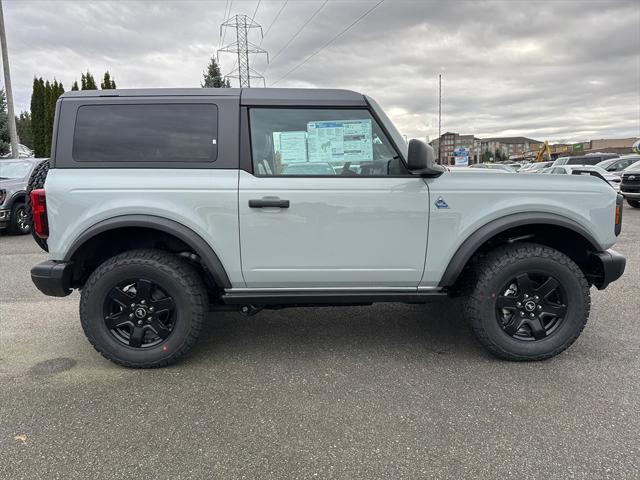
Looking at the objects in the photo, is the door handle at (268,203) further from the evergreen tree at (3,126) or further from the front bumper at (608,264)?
the evergreen tree at (3,126)

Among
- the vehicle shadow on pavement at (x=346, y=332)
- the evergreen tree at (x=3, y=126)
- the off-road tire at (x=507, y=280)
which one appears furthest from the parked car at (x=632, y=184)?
the evergreen tree at (x=3, y=126)

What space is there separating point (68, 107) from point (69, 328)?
207 cm

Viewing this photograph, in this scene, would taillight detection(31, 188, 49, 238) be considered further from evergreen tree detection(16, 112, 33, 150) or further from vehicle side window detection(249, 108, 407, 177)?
evergreen tree detection(16, 112, 33, 150)

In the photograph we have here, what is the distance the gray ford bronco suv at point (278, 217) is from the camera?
3152mm

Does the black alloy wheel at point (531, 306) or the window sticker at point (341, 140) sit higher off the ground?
the window sticker at point (341, 140)

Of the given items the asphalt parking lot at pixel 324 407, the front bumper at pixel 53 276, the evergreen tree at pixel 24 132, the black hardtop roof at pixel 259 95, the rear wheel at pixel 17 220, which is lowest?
the asphalt parking lot at pixel 324 407

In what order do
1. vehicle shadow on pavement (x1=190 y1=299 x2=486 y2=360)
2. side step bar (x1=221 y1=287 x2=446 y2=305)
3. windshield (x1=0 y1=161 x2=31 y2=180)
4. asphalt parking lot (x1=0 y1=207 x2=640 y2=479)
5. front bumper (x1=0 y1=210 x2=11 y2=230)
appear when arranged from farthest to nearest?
windshield (x1=0 y1=161 x2=31 y2=180) → front bumper (x1=0 y1=210 x2=11 y2=230) → vehicle shadow on pavement (x1=190 y1=299 x2=486 y2=360) → side step bar (x1=221 y1=287 x2=446 y2=305) → asphalt parking lot (x1=0 y1=207 x2=640 y2=479)

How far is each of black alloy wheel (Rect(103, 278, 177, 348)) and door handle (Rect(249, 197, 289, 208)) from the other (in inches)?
35.9

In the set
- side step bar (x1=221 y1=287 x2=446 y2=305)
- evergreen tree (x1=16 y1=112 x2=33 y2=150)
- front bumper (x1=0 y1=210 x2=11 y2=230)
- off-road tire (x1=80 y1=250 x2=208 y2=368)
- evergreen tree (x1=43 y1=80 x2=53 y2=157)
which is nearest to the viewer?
off-road tire (x1=80 y1=250 x2=208 y2=368)

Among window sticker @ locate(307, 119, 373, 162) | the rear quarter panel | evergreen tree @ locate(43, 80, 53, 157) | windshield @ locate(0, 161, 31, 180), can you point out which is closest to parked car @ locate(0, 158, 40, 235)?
windshield @ locate(0, 161, 31, 180)

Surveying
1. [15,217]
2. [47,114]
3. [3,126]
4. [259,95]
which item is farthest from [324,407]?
[47,114]

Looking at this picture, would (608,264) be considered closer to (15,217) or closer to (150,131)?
(150,131)

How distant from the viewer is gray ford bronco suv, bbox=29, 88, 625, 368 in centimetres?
315

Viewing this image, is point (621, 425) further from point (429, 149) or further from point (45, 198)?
point (45, 198)
